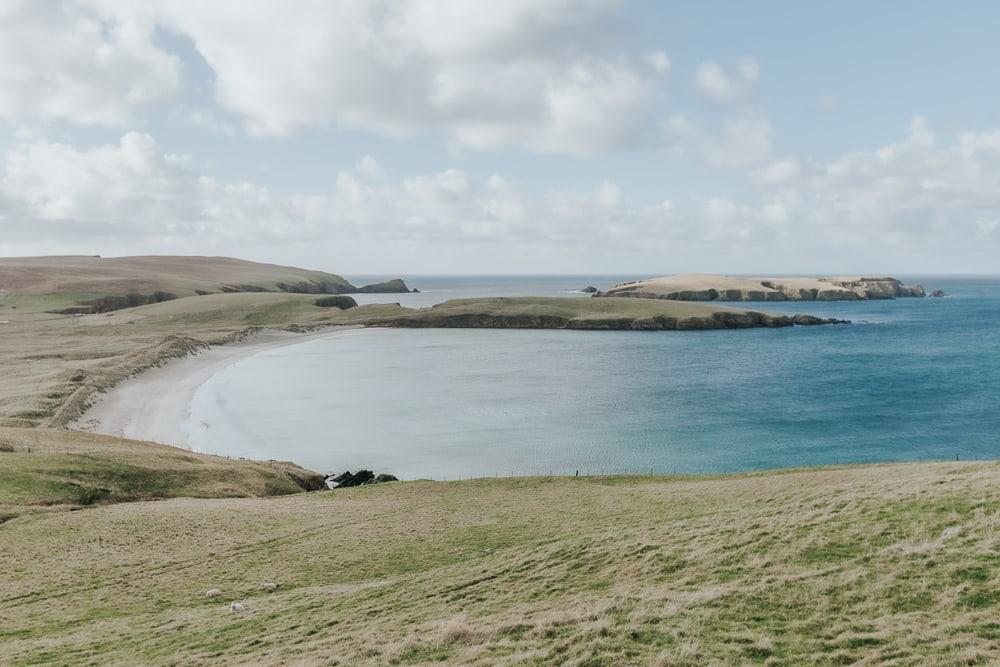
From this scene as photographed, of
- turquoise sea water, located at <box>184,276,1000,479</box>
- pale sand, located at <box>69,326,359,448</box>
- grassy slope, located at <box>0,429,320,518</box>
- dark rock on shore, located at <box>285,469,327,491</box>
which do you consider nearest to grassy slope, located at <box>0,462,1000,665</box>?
grassy slope, located at <box>0,429,320,518</box>

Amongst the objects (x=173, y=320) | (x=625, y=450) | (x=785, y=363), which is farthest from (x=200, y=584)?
(x=173, y=320)

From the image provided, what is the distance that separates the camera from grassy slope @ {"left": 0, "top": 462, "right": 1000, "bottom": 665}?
1370 cm

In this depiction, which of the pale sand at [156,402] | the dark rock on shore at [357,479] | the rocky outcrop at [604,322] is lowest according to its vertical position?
the dark rock on shore at [357,479]

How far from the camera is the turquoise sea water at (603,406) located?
176 feet

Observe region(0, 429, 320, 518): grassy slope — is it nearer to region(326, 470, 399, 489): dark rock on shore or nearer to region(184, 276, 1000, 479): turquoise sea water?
region(326, 470, 399, 489): dark rock on shore

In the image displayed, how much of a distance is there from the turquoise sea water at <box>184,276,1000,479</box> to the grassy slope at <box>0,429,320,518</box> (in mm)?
8766

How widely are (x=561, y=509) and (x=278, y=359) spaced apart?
86.7 meters

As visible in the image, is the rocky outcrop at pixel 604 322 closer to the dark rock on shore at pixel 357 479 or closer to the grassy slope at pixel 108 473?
the dark rock on shore at pixel 357 479

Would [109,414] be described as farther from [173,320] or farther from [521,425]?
[173,320]

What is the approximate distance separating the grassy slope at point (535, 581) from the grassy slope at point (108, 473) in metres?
3.09

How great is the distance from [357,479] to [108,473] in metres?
15.3

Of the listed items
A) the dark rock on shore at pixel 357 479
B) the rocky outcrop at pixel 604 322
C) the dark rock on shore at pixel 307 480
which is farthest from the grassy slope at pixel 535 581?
the rocky outcrop at pixel 604 322

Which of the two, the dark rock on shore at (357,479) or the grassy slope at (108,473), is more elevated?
the grassy slope at (108,473)

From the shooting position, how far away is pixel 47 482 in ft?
109
